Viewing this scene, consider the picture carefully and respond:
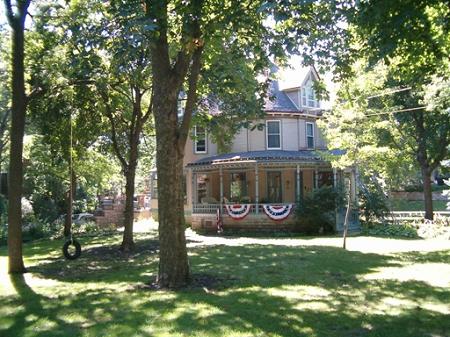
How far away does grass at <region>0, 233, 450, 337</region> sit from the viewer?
7145 mm

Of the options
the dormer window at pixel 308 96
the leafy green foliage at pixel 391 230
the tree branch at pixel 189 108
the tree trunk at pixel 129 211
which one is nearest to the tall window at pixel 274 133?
the dormer window at pixel 308 96

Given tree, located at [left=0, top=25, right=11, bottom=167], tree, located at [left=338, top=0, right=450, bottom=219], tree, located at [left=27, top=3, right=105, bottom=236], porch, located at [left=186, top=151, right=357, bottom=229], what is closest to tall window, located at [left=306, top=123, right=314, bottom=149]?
porch, located at [left=186, top=151, right=357, bottom=229]

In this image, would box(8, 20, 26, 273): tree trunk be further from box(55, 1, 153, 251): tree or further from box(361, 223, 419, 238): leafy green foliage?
box(361, 223, 419, 238): leafy green foliage

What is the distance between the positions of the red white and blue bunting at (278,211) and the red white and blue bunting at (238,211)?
101 centimetres

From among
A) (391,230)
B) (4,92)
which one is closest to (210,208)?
(391,230)

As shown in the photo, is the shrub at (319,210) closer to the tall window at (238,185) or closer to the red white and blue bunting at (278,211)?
the red white and blue bunting at (278,211)

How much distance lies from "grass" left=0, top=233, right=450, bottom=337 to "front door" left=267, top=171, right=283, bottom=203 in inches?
553

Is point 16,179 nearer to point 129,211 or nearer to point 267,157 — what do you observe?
point 129,211

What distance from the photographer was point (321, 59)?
1204cm

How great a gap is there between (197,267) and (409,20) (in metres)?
8.38

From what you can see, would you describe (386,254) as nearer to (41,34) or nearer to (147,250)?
(147,250)

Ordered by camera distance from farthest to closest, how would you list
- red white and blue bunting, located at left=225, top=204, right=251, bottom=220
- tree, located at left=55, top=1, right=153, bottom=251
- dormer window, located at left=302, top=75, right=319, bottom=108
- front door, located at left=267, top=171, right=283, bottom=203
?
dormer window, located at left=302, top=75, right=319, bottom=108
front door, located at left=267, top=171, right=283, bottom=203
red white and blue bunting, located at left=225, top=204, right=251, bottom=220
tree, located at left=55, top=1, right=153, bottom=251

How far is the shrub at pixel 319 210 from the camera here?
24.1 m

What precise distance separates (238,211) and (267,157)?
10.5 ft
